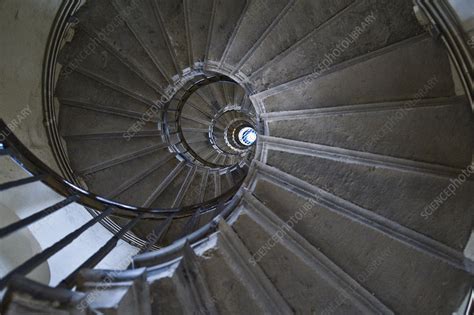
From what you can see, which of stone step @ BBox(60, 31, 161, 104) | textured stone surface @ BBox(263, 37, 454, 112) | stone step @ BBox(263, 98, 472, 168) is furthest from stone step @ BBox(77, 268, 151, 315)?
stone step @ BBox(60, 31, 161, 104)

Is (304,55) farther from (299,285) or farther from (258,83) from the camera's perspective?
(299,285)

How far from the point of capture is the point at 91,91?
517 centimetres

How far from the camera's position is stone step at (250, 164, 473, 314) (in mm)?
2967

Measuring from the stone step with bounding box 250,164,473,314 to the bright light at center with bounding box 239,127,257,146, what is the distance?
5.86m

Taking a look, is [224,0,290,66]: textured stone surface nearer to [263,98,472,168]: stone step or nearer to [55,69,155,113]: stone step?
[263,98,472,168]: stone step

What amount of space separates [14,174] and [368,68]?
351 cm

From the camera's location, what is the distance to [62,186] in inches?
116

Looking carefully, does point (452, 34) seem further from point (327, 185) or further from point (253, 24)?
point (253, 24)

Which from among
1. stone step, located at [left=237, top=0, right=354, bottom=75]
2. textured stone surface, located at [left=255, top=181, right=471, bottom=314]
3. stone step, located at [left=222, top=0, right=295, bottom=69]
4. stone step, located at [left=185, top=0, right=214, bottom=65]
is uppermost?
stone step, located at [left=185, top=0, right=214, bottom=65]

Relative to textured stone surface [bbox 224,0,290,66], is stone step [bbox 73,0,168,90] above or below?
above

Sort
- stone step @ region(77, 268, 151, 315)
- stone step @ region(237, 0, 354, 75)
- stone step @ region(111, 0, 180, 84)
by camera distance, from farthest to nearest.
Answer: stone step @ region(111, 0, 180, 84)
stone step @ region(237, 0, 354, 75)
stone step @ region(77, 268, 151, 315)

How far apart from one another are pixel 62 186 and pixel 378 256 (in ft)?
8.52

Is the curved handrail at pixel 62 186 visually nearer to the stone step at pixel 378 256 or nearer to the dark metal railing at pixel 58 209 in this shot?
the dark metal railing at pixel 58 209

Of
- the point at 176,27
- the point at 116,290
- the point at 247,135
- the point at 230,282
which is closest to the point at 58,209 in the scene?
the point at 116,290
